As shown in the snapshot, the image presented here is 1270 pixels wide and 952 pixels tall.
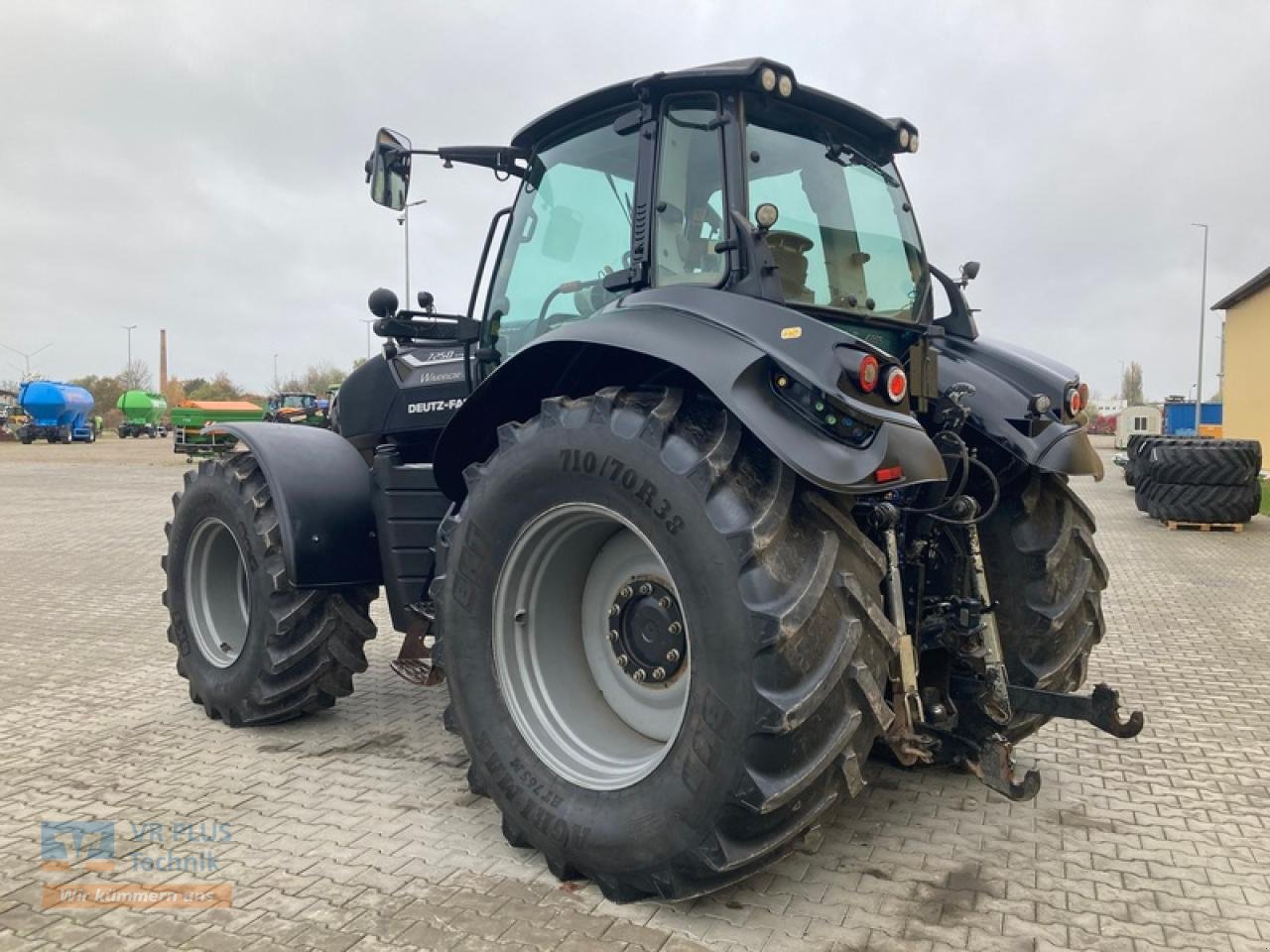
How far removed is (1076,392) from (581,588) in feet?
6.95

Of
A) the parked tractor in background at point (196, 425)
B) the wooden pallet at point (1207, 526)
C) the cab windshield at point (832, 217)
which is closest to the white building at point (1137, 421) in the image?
the wooden pallet at point (1207, 526)

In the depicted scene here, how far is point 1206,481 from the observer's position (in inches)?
535

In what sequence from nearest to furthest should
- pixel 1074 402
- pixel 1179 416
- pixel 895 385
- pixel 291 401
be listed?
pixel 895 385 < pixel 1074 402 < pixel 1179 416 < pixel 291 401

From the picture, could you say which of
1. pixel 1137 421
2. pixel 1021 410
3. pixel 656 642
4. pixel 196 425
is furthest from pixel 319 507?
pixel 1137 421

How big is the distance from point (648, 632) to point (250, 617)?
2.33 metres

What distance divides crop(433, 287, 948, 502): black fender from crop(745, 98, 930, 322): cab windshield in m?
0.47

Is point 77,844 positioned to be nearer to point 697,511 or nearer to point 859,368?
point 697,511

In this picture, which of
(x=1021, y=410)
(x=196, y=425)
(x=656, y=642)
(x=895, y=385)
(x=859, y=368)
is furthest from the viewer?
(x=196, y=425)

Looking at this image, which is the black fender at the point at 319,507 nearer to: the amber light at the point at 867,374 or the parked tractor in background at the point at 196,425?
the amber light at the point at 867,374

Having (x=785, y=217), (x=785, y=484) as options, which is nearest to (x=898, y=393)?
(x=785, y=484)

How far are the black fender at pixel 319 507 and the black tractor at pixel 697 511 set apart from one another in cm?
1

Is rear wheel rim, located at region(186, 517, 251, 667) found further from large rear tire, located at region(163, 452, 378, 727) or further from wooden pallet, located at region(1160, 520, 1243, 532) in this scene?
wooden pallet, located at region(1160, 520, 1243, 532)

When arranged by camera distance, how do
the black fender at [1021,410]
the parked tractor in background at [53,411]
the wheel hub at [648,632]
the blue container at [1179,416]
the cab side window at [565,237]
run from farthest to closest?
the parked tractor in background at [53,411] → the blue container at [1179,416] → the cab side window at [565,237] → the black fender at [1021,410] → the wheel hub at [648,632]

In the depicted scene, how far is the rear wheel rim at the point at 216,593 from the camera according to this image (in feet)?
16.5
